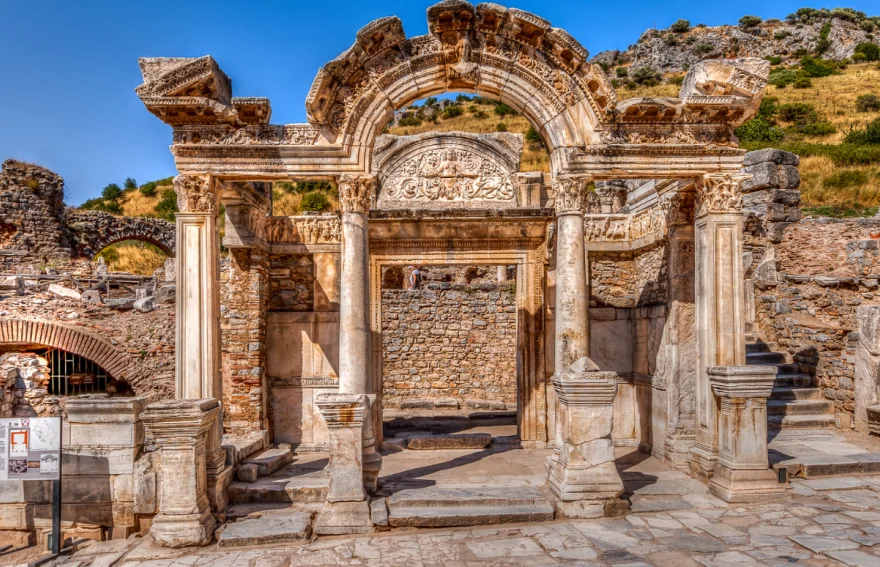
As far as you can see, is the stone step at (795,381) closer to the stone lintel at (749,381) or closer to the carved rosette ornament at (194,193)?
the stone lintel at (749,381)

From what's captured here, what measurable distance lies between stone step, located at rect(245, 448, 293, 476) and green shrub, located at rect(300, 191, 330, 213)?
2328 cm

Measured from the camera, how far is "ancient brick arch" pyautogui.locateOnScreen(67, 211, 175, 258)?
22547 mm

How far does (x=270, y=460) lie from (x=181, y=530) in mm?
1912

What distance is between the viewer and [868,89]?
4350 centimetres

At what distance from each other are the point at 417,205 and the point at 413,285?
12.1 m

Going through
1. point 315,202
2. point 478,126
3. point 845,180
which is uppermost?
point 478,126

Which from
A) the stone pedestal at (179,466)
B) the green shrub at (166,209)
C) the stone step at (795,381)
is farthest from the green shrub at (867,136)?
the green shrub at (166,209)

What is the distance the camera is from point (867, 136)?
31.2 m

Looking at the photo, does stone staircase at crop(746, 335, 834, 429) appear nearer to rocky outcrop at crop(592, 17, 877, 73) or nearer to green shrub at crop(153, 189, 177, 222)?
green shrub at crop(153, 189, 177, 222)

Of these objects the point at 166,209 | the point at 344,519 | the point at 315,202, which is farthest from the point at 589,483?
the point at 166,209

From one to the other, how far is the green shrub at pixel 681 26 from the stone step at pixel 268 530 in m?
79.2

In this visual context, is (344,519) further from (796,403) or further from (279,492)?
(796,403)

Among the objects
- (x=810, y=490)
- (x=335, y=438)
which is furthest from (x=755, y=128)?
(x=335, y=438)

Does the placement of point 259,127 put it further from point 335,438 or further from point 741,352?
point 741,352
